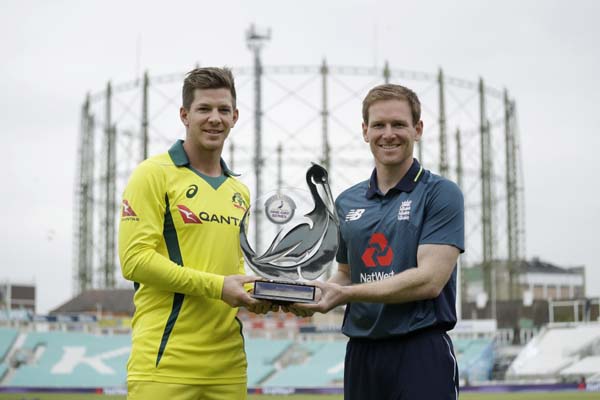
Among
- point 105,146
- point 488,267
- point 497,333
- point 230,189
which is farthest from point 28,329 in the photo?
point 230,189

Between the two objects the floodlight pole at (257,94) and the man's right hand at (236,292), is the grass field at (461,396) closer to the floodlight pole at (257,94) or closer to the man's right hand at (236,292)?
the floodlight pole at (257,94)

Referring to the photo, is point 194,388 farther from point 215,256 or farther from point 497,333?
point 497,333

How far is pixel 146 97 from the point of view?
3772cm

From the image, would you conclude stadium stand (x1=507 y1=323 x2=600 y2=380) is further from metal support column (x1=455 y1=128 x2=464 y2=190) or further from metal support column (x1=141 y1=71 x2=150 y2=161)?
metal support column (x1=141 y1=71 x2=150 y2=161)

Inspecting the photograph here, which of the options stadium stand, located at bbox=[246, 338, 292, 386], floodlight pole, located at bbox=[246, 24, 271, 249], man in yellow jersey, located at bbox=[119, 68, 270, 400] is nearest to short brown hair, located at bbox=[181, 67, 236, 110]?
man in yellow jersey, located at bbox=[119, 68, 270, 400]

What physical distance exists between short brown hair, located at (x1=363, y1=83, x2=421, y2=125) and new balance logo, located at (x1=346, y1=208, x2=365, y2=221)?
358 millimetres

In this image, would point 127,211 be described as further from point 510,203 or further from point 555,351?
point 510,203

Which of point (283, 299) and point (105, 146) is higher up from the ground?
point (105, 146)

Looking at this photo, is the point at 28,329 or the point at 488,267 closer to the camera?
the point at 28,329

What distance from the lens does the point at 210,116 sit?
3.63 m

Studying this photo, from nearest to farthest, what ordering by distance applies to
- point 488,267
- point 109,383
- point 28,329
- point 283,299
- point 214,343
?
point 283,299, point 214,343, point 109,383, point 28,329, point 488,267

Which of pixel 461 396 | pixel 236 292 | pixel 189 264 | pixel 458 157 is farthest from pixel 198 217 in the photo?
pixel 458 157

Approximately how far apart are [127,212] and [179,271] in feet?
1.05

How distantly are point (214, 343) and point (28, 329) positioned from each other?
2721 cm
